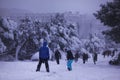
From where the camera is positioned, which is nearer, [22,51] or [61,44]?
[22,51]

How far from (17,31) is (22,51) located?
3134 mm

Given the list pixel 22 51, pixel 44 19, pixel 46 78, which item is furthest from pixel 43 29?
pixel 46 78

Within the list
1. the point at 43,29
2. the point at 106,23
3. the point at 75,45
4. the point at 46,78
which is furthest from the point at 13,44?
the point at 46,78

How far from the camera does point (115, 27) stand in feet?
64.2

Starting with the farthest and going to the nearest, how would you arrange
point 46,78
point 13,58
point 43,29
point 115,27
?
point 43,29 < point 13,58 < point 115,27 < point 46,78

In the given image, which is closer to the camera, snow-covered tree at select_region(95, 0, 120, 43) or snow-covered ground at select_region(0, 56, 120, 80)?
snow-covered ground at select_region(0, 56, 120, 80)

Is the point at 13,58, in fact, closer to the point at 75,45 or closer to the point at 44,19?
the point at 44,19

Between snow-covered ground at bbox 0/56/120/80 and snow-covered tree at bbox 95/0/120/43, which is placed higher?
snow-covered tree at bbox 95/0/120/43

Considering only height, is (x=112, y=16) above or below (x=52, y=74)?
above

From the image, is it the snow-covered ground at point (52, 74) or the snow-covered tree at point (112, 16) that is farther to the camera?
the snow-covered tree at point (112, 16)

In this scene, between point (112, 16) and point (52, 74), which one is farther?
point (112, 16)

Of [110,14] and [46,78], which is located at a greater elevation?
[110,14]

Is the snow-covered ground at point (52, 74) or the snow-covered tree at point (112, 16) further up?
the snow-covered tree at point (112, 16)

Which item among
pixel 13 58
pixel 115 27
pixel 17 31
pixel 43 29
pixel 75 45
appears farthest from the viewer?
pixel 75 45
